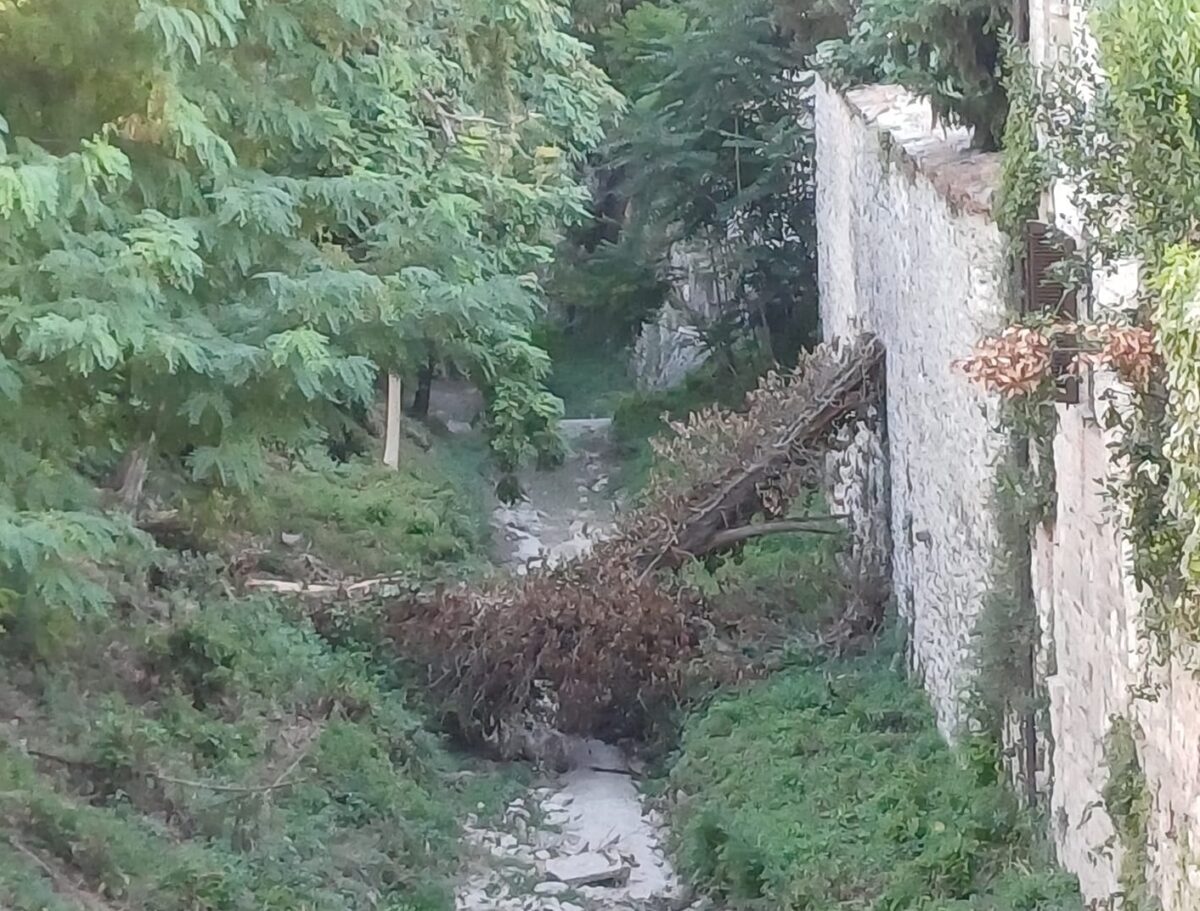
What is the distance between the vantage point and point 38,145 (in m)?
6.04

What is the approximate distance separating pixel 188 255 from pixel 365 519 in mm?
8107

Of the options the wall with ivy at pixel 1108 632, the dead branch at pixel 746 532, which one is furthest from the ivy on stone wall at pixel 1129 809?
the dead branch at pixel 746 532

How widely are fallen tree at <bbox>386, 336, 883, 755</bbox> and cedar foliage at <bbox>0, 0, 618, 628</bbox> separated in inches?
98.0

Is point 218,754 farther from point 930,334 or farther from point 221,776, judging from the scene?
point 930,334

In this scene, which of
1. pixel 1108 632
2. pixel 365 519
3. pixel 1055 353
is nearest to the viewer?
pixel 1055 353

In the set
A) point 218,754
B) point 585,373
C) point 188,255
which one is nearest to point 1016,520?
point 188,255

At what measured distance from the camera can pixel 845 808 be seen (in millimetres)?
8312

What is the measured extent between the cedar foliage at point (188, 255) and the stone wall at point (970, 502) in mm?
2435

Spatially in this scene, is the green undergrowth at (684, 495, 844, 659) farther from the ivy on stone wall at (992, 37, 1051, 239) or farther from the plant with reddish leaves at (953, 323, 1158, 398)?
the plant with reddish leaves at (953, 323, 1158, 398)

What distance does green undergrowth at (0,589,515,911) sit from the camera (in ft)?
24.5

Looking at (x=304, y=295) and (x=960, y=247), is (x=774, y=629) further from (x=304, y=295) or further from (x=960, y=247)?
(x=304, y=295)

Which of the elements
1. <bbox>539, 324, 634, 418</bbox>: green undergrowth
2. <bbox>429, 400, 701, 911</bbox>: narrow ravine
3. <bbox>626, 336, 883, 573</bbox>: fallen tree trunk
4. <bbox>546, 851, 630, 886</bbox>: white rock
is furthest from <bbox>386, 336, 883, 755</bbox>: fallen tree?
<bbox>539, 324, 634, 418</bbox>: green undergrowth

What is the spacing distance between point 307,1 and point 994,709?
4.68 metres

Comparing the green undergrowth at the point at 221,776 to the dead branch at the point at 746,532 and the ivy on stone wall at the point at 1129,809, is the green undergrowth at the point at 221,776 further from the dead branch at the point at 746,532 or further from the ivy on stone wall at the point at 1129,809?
the ivy on stone wall at the point at 1129,809
